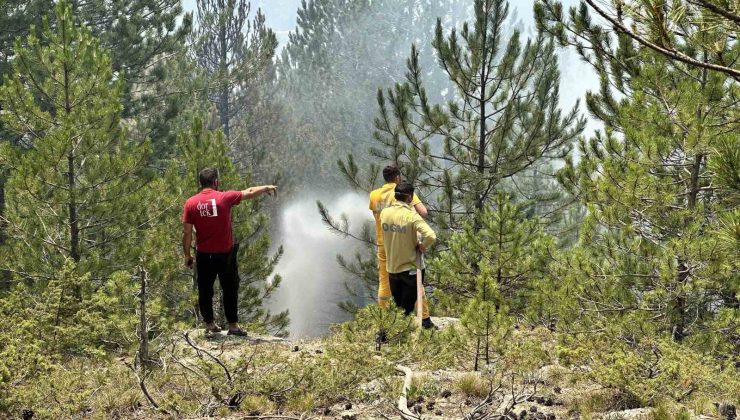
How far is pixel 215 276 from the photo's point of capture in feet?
20.3

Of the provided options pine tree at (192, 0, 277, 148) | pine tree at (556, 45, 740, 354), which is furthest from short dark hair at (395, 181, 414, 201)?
pine tree at (192, 0, 277, 148)

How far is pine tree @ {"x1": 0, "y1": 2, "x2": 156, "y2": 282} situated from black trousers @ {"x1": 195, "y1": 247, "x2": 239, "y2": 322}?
308 centimetres

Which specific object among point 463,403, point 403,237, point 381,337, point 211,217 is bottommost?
point 463,403

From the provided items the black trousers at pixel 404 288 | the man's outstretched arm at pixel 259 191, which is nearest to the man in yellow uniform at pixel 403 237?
the black trousers at pixel 404 288

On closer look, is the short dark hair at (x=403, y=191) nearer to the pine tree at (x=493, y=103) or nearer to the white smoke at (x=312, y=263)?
the pine tree at (x=493, y=103)

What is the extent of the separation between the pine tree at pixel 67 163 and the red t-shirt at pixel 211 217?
123 inches

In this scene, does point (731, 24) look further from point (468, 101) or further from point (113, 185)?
point (468, 101)

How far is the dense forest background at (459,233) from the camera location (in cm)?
396

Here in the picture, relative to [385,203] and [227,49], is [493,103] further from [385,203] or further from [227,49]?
[227,49]

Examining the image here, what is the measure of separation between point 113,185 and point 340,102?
4048 centimetres

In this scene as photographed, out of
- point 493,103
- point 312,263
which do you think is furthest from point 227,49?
point 493,103

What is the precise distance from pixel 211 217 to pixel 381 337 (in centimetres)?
189

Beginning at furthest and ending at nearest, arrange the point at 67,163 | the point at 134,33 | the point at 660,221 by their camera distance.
Result: the point at 134,33 < the point at 67,163 < the point at 660,221

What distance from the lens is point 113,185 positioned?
29.5ft
